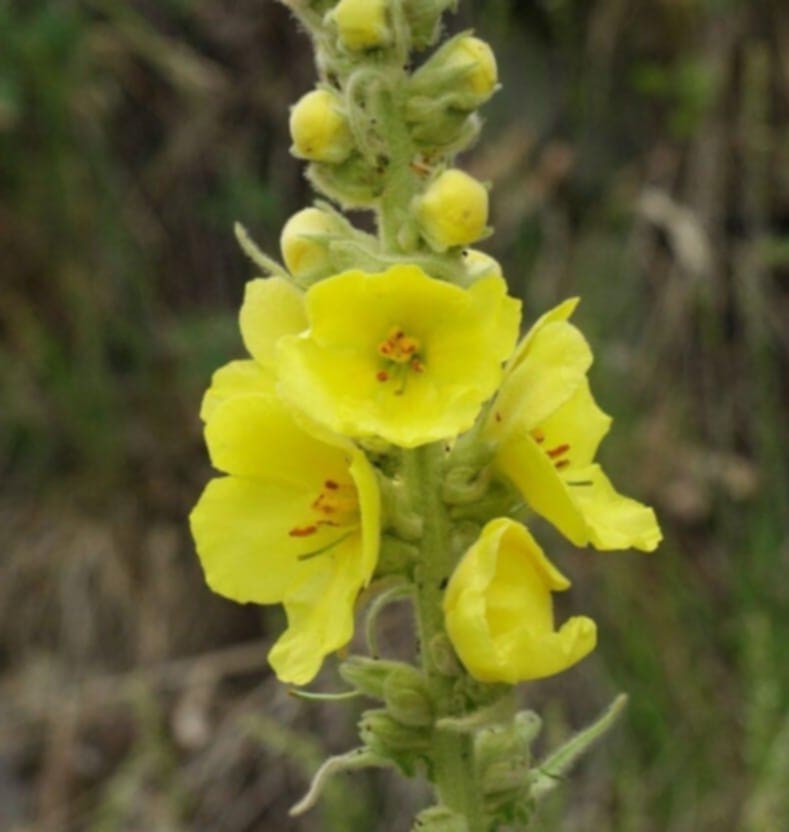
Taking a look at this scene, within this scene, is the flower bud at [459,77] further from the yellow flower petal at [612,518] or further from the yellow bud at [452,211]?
the yellow flower petal at [612,518]

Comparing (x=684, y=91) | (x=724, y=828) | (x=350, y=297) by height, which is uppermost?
(x=350, y=297)

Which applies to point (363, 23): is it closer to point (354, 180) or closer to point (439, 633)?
point (354, 180)

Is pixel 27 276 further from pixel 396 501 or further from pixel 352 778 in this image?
pixel 396 501

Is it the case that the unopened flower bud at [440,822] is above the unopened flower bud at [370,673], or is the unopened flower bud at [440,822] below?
below

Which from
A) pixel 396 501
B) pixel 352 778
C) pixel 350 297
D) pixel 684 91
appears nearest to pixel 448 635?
pixel 396 501

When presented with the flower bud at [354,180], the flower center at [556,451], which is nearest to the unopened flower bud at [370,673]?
the flower center at [556,451]

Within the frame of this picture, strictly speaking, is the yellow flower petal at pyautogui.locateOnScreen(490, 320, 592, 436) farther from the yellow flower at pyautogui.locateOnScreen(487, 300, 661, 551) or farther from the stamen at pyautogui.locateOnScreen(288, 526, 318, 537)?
the stamen at pyautogui.locateOnScreen(288, 526, 318, 537)

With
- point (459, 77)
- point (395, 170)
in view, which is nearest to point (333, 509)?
point (395, 170)
